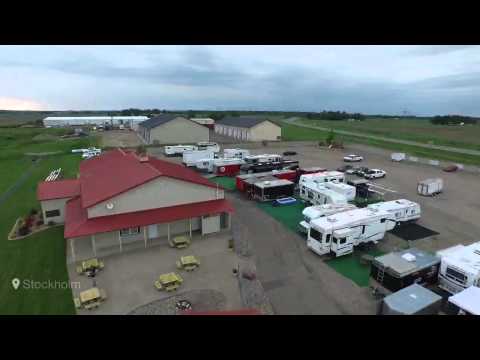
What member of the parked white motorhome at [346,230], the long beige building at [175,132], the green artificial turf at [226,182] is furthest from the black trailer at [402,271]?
the long beige building at [175,132]

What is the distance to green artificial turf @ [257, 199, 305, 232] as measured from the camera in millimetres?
26503

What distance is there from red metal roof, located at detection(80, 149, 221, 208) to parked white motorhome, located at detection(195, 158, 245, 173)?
45.7 ft

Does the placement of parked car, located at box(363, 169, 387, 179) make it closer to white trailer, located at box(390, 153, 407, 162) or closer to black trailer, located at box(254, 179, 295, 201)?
white trailer, located at box(390, 153, 407, 162)

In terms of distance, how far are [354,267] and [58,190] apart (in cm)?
2466

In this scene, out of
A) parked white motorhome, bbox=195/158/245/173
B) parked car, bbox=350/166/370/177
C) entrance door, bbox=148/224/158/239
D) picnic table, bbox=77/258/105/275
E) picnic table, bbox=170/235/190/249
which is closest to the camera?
picnic table, bbox=77/258/105/275

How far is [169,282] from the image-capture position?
17188 millimetres

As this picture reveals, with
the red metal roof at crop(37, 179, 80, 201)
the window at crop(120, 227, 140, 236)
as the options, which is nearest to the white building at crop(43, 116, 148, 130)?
the red metal roof at crop(37, 179, 80, 201)

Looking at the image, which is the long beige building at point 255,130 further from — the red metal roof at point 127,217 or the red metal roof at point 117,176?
the red metal roof at point 127,217

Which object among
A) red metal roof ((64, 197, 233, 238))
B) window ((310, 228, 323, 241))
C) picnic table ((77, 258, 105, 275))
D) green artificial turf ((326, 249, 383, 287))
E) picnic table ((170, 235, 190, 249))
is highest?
red metal roof ((64, 197, 233, 238))

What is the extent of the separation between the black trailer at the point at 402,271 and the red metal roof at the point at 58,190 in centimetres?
2361

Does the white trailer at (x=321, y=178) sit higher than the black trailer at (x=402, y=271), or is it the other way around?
the white trailer at (x=321, y=178)

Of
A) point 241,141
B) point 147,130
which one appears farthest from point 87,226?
point 241,141

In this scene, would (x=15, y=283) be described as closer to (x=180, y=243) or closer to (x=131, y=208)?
(x=131, y=208)

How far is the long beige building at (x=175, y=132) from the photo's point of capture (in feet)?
232
